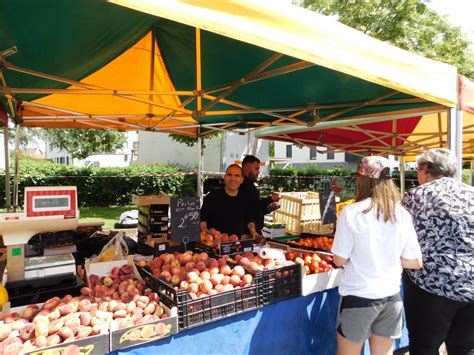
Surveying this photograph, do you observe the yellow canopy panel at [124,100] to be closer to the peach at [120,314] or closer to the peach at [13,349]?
the peach at [120,314]

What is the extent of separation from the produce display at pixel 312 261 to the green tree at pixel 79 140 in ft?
110

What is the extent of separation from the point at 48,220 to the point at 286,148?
125 ft

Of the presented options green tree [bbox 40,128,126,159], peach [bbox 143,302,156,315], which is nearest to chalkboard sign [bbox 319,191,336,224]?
peach [bbox 143,302,156,315]

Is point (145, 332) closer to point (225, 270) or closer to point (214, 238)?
point (225, 270)

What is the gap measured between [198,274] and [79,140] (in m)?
36.2

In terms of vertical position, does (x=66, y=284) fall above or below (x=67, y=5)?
below

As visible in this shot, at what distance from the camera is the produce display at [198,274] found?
6.66 ft

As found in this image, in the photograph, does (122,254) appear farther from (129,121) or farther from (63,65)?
(129,121)

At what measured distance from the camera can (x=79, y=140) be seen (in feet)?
112

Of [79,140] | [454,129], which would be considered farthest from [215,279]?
[79,140]

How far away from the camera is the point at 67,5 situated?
7.13 feet

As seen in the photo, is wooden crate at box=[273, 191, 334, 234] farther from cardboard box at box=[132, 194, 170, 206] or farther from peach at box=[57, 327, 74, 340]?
peach at box=[57, 327, 74, 340]

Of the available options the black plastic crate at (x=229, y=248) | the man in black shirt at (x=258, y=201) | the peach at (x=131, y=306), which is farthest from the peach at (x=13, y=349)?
the man in black shirt at (x=258, y=201)

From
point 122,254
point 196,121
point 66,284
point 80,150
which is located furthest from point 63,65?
point 80,150
